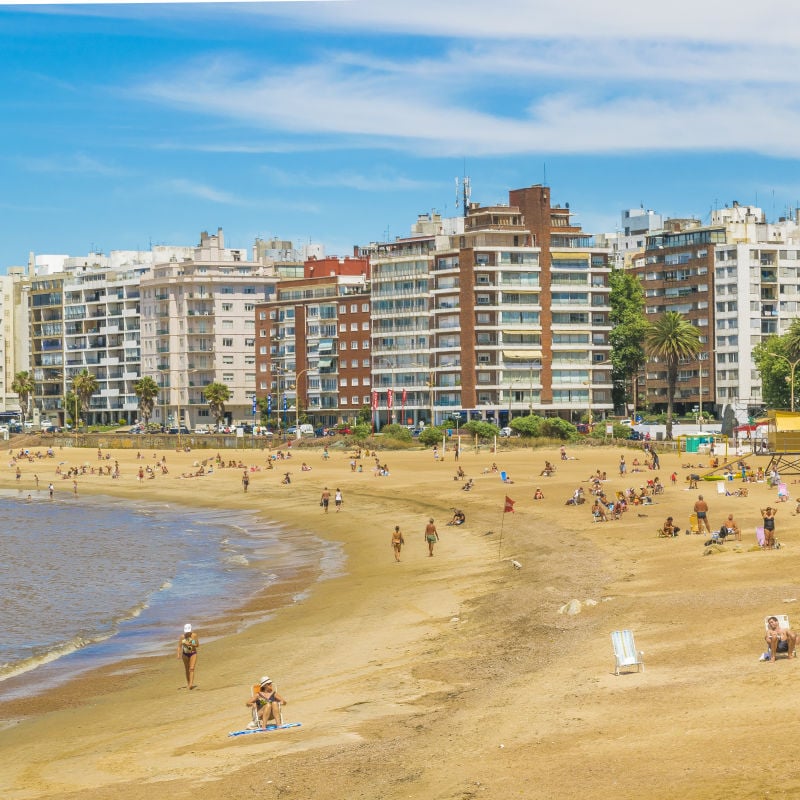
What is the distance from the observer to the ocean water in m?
33.4

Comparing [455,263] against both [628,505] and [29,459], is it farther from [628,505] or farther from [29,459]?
[628,505]

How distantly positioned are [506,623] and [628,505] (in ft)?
86.8

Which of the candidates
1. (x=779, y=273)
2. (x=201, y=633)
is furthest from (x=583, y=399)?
(x=201, y=633)

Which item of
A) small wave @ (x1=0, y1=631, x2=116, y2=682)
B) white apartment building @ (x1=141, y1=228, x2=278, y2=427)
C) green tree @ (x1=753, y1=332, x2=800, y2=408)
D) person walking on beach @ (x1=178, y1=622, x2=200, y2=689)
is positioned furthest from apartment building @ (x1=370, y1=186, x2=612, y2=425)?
person walking on beach @ (x1=178, y1=622, x2=200, y2=689)

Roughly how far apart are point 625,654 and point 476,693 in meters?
2.64

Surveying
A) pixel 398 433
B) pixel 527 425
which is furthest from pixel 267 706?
pixel 398 433

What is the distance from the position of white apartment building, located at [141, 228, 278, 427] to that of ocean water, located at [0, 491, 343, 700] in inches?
3356

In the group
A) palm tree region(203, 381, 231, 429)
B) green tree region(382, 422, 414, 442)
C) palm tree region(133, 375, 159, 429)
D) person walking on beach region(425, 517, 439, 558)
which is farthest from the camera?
palm tree region(133, 375, 159, 429)

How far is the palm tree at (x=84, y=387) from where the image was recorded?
562 ft

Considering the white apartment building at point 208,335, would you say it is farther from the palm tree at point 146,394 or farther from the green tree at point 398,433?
the green tree at point 398,433

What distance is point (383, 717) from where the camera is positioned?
20.5 meters

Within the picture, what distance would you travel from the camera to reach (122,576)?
4809 cm

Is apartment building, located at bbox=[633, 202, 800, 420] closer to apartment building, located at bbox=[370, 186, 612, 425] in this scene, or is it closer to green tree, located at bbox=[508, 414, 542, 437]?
apartment building, located at bbox=[370, 186, 612, 425]

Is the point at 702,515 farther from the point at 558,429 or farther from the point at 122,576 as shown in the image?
the point at 558,429
